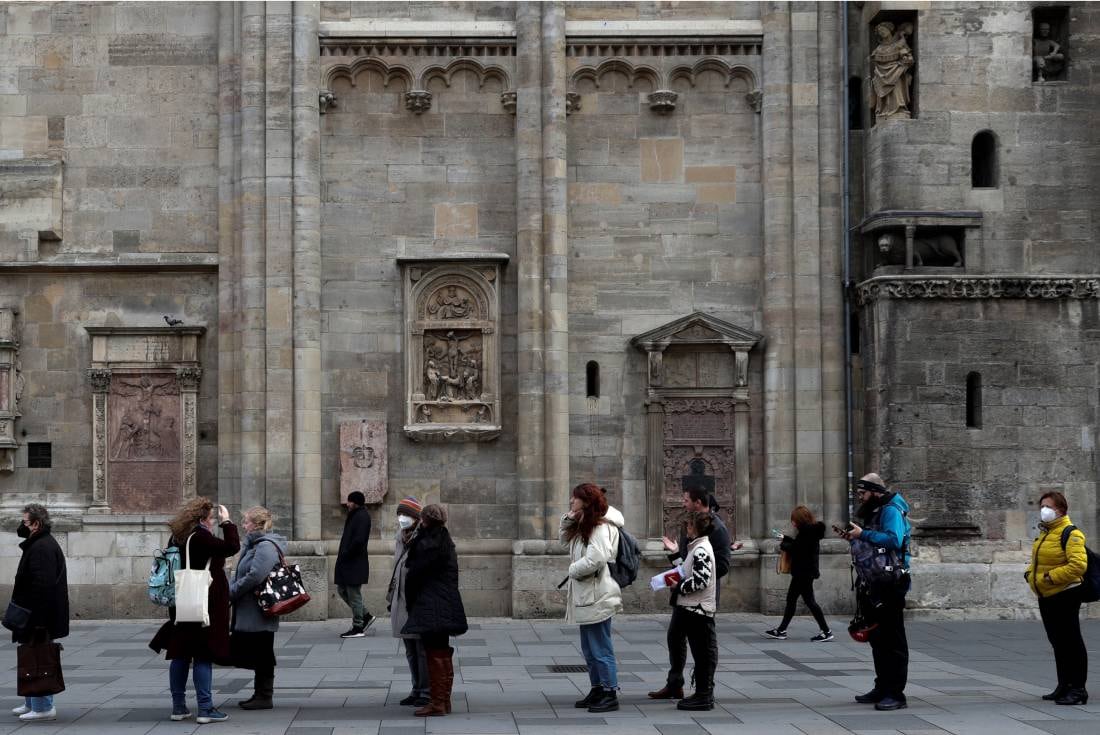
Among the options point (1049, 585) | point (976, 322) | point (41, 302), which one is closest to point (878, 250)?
point (976, 322)

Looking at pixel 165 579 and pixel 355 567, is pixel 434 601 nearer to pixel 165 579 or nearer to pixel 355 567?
pixel 165 579

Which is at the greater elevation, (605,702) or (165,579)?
(165,579)

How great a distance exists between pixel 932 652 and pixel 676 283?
22.4ft

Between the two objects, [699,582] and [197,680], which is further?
[699,582]

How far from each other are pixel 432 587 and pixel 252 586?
157 centimetres

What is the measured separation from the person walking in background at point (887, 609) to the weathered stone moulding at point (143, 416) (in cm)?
1104

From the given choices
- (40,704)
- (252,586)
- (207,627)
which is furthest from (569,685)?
(40,704)

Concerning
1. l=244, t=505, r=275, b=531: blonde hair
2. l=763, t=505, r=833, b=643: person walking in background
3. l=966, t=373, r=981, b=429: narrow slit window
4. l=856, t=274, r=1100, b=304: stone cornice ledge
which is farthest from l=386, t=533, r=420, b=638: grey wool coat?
l=966, t=373, r=981, b=429: narrow slit window

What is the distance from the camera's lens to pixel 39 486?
67.6 feet

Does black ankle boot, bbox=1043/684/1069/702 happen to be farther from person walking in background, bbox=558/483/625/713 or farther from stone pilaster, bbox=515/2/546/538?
stone pilaster, bbox=515/2/546/538

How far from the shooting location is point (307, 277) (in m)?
20.3

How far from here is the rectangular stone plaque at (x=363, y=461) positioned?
2034cm

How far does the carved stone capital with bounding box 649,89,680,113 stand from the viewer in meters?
20.9

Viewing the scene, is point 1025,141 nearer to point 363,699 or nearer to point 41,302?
point 363,699
